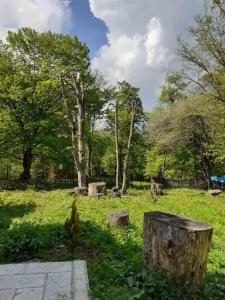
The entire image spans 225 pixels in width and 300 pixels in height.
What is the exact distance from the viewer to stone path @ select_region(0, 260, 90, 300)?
4.54 metres

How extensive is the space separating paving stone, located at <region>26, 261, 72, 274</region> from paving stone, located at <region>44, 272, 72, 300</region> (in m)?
0.18

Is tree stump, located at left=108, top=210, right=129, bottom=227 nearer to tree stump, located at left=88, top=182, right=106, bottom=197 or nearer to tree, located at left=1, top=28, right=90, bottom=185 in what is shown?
tree stump, located at left=88, top=182, right=106, bottom=197

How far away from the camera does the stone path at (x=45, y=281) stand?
4535mm

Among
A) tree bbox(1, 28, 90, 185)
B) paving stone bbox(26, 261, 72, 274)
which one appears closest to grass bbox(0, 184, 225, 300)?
paving stone bbox(26, 261, 72, 274)

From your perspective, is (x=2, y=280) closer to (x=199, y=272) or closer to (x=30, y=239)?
(x=30, y=239)

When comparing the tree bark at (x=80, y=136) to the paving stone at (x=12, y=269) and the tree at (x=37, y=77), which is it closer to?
the tree at (x=37, y=77)

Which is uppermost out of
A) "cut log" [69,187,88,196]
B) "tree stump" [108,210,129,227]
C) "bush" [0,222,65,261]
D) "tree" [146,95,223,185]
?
"tree" [146,95,223,185]

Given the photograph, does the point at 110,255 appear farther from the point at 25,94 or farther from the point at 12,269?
the point at 25,94

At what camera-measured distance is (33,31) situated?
77.5 feet

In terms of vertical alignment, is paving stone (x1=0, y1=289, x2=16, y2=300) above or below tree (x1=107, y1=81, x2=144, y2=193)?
below

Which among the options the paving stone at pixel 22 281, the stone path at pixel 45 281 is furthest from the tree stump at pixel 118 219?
the paving stone at pixel 22 281

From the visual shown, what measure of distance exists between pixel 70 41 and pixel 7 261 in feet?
69.7

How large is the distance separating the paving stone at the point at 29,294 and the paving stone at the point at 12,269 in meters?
0.80

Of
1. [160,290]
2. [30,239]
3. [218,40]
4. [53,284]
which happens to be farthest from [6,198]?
[218,40]
